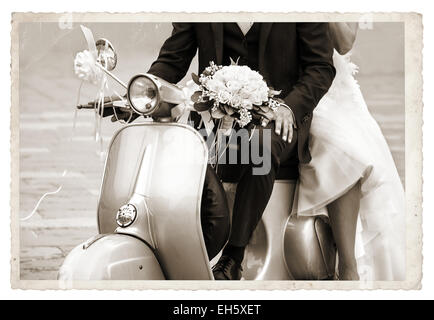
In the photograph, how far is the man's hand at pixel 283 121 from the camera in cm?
255

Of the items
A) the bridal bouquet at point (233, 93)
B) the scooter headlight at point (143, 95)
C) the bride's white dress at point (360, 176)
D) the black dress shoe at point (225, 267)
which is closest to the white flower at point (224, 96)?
the bridal bouquet at point (233, 93)

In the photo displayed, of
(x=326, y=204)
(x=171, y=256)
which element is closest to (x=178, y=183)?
(x=171, y=256)

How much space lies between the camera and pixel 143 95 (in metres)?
2.49

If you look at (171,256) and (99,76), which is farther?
(99,76)

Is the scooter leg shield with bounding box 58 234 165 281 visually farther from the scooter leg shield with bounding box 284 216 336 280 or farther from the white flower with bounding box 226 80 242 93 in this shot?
the white flower with bounding box 226 80 242 93

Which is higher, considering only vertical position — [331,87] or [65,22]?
[65,22]

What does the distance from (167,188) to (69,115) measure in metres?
0.56

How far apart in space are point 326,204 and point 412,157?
410 millimetres

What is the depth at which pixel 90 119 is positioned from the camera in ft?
8.70

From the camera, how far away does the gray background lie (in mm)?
2625

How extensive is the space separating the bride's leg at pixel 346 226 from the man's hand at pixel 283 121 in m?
0.34

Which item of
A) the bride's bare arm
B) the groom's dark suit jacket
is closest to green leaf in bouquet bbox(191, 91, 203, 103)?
the groom's dark suit jacket

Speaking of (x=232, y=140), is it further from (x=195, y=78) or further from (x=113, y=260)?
(x=113, y=260)

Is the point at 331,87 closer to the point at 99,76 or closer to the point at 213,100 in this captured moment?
the point at 213,100
